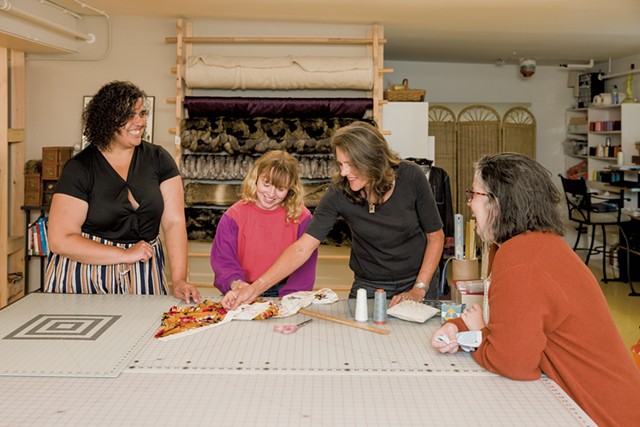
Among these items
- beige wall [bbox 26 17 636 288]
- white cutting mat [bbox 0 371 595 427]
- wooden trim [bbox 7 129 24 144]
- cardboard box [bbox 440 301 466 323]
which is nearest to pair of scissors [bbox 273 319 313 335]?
white cutting mat [bbox 0 371 595 427]

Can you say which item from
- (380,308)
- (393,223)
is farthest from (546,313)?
(393,223)

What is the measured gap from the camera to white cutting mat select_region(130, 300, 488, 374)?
194cm

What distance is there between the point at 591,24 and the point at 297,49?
8.33ft

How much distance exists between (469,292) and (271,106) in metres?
3.02

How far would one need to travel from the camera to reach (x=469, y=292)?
97.0 inches

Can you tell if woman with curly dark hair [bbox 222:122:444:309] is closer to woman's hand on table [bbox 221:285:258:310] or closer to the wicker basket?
woman's hand on table [bbox 221:285:258:310]

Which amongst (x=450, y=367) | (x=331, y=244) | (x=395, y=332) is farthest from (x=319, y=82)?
(x=450, y=367)

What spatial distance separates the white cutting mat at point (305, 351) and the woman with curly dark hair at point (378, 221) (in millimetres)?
356

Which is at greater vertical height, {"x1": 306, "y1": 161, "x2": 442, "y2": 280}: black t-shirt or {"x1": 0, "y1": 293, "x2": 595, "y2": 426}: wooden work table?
{"x1": 306, "y1": 161, "x2": 442, "y2": 280}: black t-shirt

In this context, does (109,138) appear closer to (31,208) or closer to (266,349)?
(266,349)

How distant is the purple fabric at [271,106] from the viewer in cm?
509

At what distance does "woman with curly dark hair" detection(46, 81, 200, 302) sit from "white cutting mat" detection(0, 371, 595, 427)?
89 centimetres

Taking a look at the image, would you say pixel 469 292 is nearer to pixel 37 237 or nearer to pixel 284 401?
pixel 284 401

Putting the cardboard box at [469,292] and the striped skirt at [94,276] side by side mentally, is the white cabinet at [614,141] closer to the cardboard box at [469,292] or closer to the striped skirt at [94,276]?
the cardboard box at [469,292]
